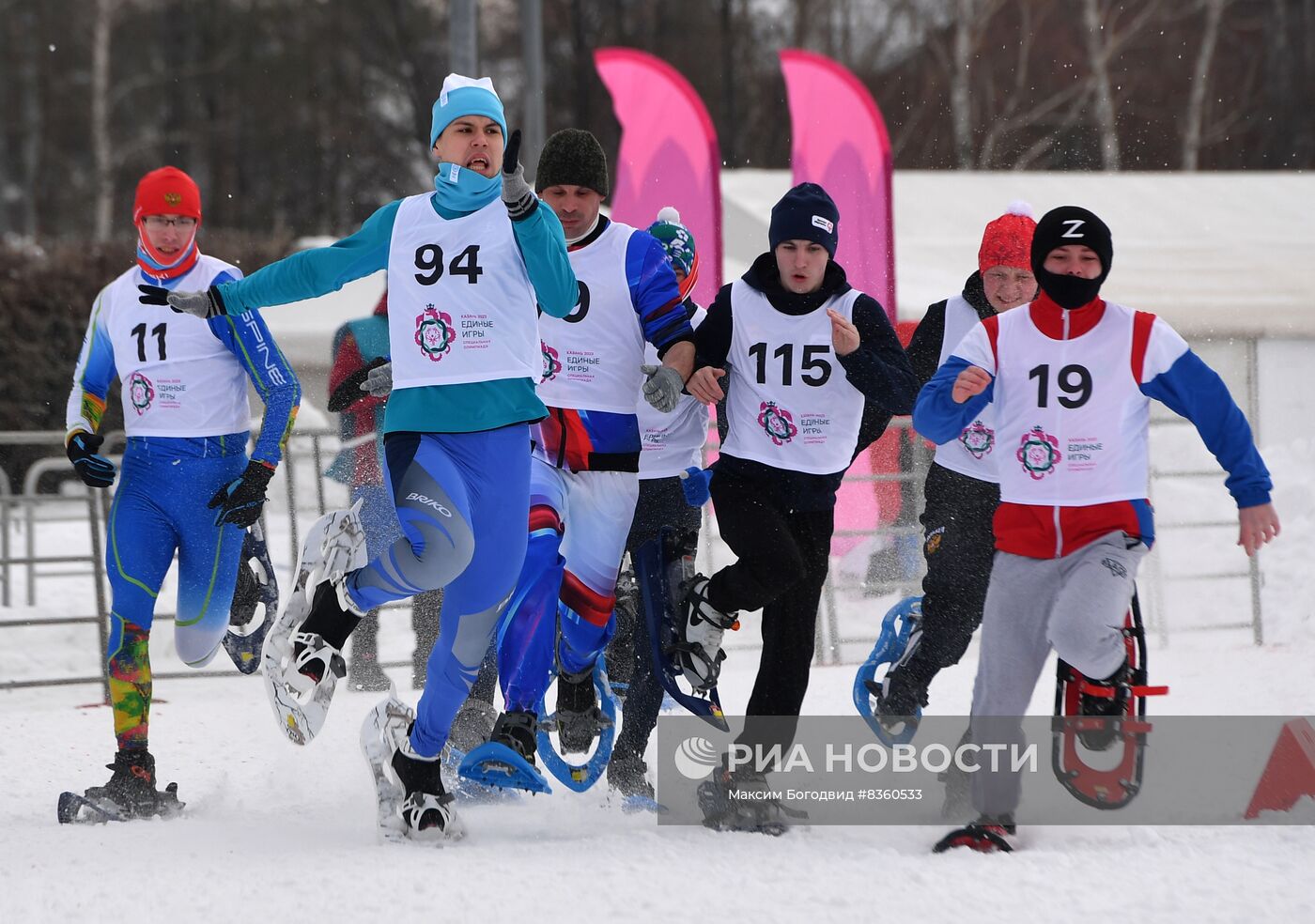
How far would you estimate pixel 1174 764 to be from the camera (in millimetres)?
5461

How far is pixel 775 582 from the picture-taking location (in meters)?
4.85

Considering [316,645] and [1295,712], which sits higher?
[316,645]

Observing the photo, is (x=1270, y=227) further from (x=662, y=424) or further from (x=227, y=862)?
(x=227, y=862)

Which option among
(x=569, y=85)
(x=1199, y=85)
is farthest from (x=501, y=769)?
(x=569, y=85)

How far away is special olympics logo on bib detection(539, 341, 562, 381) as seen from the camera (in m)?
5.29

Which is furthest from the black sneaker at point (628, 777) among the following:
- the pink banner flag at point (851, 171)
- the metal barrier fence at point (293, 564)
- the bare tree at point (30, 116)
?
the bare tree at point (30, 116)

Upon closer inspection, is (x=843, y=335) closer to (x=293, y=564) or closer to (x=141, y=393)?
(x=141, y=393)

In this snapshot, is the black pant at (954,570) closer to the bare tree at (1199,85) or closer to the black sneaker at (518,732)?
the black sneaker at (518,732)

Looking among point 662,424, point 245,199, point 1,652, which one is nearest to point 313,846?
point 662,424

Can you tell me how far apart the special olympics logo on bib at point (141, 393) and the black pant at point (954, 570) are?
2.67 metres

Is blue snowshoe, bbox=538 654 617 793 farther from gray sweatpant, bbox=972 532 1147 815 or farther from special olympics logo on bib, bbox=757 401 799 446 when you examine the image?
gray sweatpant, bbox=972 532 1147 815

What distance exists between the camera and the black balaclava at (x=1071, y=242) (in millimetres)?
4462

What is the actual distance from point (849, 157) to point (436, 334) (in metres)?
5.58

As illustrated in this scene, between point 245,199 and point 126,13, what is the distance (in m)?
4.07
